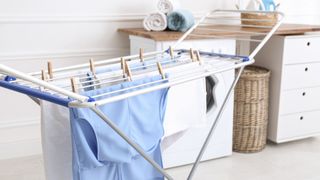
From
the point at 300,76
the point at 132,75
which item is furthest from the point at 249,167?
the point at 132,75

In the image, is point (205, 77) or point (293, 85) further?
point (293, 85)

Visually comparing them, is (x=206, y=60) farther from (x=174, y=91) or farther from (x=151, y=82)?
(x=151, y=82)

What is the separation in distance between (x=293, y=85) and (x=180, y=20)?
983 mm

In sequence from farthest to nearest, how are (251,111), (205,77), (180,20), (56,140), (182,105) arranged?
(251,111) < (180,20) < (205,77) < (182,105) < (56,140)

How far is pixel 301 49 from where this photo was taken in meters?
2.85

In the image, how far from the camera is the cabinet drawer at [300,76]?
2.87 m

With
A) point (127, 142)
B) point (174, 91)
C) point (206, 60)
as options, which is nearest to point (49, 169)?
point (127, 142)

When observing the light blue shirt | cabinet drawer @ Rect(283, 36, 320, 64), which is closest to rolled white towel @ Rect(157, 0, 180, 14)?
cabinet drawer @ Rect(283, 36, 320, 64)

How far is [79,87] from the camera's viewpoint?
1.49m

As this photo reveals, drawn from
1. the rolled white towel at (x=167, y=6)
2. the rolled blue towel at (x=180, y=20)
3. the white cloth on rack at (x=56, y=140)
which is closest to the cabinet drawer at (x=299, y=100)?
the rolled blue towel at (x=180, y=20)

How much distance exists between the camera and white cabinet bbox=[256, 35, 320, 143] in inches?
112

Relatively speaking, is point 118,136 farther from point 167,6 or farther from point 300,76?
point 300,76

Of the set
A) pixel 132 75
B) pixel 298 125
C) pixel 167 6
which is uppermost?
pixel 167 6

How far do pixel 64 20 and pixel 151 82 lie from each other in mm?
1493
